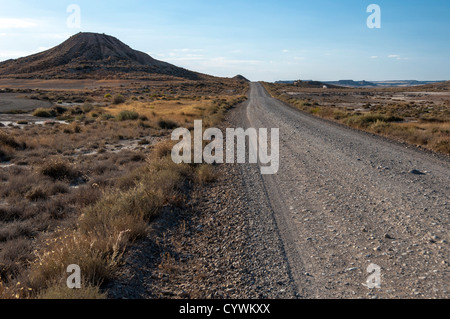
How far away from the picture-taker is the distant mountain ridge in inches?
4390

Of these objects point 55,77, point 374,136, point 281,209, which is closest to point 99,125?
point 374,136

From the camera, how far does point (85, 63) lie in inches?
4865

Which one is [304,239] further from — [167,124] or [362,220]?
[167,124]

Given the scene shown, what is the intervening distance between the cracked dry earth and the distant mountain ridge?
111 metres

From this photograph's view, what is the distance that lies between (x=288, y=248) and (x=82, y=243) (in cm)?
313

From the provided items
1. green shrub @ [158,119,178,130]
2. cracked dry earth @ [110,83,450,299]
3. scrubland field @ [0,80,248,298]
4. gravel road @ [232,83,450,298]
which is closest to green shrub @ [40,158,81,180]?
scrubland field @ [0,80,248,298]

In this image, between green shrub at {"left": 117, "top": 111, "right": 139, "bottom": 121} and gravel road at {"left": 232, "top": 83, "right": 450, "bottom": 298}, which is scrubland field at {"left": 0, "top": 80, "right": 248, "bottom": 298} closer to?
gravel road at {"left": 232, "top": 83, "right": 450, "bottom": 298}

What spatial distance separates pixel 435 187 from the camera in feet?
24.5

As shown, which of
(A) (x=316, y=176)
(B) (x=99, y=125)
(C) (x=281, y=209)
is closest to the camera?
(C) (x=281, y=209)

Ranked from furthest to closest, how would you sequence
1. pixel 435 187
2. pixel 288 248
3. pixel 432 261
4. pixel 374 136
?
pixel 374 136 < pixel 435 187 < pixel 288 248 < pixel 432 261

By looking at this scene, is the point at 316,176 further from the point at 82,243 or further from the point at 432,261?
the point at 82,243

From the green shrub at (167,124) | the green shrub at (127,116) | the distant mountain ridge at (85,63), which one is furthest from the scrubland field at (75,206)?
the distant mountain ridge at (85,63)

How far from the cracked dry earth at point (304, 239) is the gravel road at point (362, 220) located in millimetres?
17
